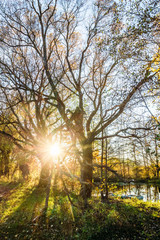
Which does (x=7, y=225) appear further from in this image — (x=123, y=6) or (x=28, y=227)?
(x=123, y=6)

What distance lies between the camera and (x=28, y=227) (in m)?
5.90

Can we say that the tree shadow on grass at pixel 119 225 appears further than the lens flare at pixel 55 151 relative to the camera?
No

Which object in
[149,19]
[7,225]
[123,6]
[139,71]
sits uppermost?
[123,6]

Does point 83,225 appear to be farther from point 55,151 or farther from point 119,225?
point 55,151

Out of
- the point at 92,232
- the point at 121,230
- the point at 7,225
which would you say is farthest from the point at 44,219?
the point at 121,230

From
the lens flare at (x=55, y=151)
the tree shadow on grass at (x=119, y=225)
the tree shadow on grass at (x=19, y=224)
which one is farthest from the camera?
the lens flare at (x=55, y=151)

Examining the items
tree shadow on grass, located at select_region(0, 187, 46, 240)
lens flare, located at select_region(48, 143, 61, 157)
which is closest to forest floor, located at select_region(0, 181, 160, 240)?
tree shadow on grass, located at select_region(0, 187, 46, 240)

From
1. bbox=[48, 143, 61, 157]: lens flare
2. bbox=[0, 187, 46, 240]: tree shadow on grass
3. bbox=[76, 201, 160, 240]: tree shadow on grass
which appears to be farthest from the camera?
bbox=[48, 143, 61, 157]: lens flare

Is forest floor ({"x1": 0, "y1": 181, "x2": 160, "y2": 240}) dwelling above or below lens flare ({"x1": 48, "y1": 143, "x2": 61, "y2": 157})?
below

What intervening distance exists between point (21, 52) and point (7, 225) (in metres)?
10.7

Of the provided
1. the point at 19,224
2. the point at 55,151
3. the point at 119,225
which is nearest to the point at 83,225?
the point at 119,225

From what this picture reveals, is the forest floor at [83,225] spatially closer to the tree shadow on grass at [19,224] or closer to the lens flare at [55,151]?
the tree shadow on grass at [19,224]

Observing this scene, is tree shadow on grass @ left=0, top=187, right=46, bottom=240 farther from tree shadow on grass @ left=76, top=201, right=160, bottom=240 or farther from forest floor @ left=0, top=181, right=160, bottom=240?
tree shadow on grass @ left=76, top=201, right=160, bottom=240

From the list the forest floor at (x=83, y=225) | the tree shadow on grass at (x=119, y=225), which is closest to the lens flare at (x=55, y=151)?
the forest floor at (x=83, y=225)
